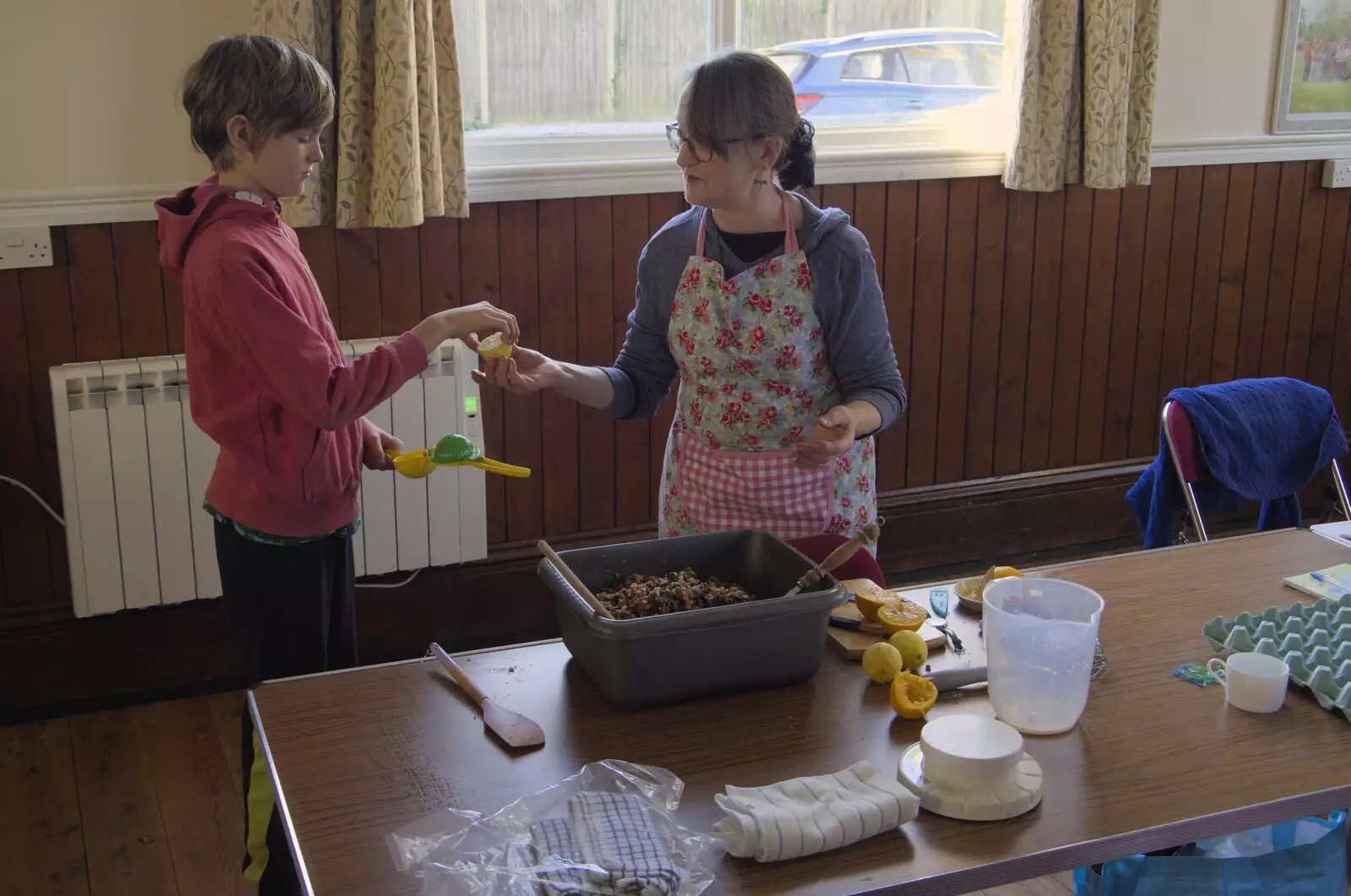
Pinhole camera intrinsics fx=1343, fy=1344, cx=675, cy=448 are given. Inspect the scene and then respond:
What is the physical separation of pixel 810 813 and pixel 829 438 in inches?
28.2

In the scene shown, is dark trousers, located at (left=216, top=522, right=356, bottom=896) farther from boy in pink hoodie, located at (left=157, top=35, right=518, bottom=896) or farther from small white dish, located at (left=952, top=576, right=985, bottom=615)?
small white dish, located at (left=952, top=576, right=985, bottom=615)

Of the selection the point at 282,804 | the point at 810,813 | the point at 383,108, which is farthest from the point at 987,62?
the point at 282,804

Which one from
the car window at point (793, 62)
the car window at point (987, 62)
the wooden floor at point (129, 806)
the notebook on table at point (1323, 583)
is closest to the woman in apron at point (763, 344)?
the notebook on table at point (1323, 583)

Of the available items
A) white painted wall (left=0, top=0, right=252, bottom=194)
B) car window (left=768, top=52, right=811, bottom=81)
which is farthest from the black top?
car window (left=768, top=52, right=811, bottom=81)

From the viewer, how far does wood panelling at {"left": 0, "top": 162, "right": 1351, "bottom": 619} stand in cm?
296

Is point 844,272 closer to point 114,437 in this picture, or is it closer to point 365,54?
point 365,54

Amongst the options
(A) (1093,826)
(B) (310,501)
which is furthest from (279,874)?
(A) (1093,826)

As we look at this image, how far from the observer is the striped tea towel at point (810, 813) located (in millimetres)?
1272

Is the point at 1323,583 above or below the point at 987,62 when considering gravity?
below

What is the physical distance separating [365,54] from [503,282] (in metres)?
0.63

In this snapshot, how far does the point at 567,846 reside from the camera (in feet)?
4.19

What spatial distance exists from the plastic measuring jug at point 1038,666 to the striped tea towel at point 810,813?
0.24 m

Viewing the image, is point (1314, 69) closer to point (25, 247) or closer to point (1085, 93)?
point (1085, 93)

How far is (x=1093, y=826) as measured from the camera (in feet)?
4.41
